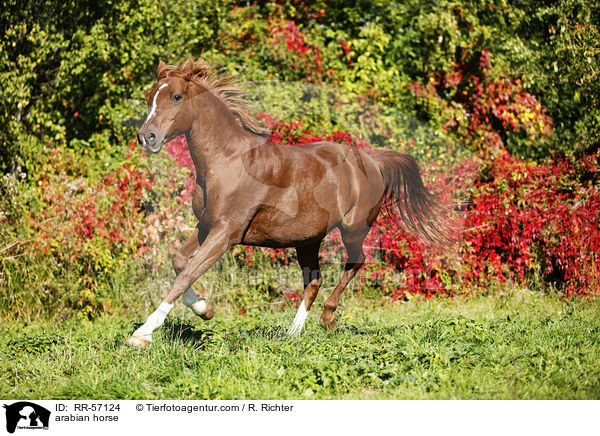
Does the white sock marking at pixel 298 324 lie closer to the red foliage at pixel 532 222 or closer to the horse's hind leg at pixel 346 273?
the horse's hind leg at pixel 346 273

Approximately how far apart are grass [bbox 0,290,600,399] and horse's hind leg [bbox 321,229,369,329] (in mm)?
156

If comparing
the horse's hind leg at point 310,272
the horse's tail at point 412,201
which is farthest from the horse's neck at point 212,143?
the horse's tail at point 412,201

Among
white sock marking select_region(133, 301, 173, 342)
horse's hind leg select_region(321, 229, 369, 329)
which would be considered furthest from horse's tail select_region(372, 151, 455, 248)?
white sock marking select_region(133, 301, 173, 342)

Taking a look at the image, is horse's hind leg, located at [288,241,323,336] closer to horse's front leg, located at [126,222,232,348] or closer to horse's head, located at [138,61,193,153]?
horse's front leg, located at [126,222,232,348]

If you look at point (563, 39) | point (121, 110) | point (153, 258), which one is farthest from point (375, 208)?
point (121, 110)

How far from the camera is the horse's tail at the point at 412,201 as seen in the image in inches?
210

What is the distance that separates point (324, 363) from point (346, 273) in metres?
1.38

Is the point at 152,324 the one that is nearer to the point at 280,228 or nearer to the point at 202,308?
the point at 202,308

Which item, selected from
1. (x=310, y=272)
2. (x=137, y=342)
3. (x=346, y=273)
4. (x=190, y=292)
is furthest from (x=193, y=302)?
(x=346, y=273)

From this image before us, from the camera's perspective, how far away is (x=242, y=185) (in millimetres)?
4156
